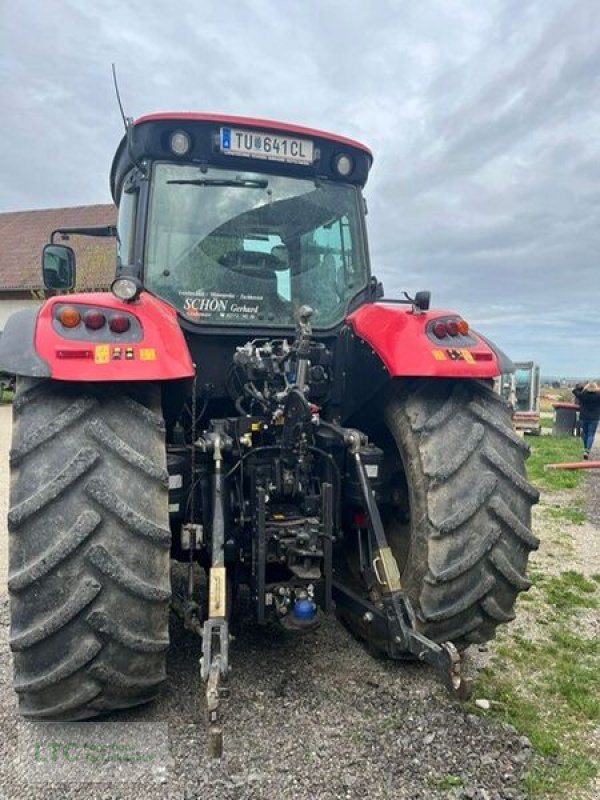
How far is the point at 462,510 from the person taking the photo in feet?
9.42

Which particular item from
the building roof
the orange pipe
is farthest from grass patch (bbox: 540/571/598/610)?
the building roof

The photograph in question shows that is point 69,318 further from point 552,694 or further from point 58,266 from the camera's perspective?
point 552,694

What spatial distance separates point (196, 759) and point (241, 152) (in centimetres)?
279

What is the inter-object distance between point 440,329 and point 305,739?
183 centimetres

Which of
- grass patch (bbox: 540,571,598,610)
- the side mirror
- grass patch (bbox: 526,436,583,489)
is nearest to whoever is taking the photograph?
the side mirror

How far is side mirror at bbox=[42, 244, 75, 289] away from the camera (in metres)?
4.26

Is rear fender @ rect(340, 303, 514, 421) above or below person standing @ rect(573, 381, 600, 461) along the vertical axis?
above

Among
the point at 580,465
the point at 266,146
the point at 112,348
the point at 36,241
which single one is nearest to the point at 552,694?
the point at 112,348

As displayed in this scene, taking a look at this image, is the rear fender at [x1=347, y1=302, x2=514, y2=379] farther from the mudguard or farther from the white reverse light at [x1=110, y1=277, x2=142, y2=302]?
the white reverse light at [x1=110, y1=277, x2=142, y2=302]

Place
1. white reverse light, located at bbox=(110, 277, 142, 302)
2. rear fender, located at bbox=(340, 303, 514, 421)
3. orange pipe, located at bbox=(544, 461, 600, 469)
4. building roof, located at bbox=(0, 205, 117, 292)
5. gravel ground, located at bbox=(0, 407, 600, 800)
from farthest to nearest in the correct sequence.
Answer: building roof, located at bbox=(0, 205, 117, 292), orange pipe, located at bbox=(544, 461, 600, 469), rear fender, located at bbox=(340, 303, 514, 421), white reverse light, located at bbox=(110, 277, 142, 302), gravel ground, located at bbox=(0, 407, 600, 800)

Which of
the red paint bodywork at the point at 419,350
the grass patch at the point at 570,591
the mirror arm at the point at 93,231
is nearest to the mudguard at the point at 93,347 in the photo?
the red paint bodywork at the point at 419,350

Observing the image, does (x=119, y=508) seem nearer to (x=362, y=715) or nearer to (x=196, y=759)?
(x=196, y=759)

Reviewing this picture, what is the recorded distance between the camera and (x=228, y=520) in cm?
312

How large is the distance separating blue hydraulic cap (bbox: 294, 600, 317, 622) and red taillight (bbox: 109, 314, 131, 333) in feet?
4.47
